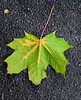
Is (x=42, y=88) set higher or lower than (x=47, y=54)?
lower

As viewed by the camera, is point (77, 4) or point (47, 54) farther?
point (77, 4)

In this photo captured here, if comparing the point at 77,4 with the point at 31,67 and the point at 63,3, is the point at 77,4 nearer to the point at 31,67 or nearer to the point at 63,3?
the point at 63,3

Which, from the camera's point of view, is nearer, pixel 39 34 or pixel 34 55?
pixel 34 55

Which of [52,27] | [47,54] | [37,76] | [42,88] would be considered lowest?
[42,88]

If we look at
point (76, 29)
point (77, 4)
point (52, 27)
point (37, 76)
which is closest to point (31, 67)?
point (37, 76)
